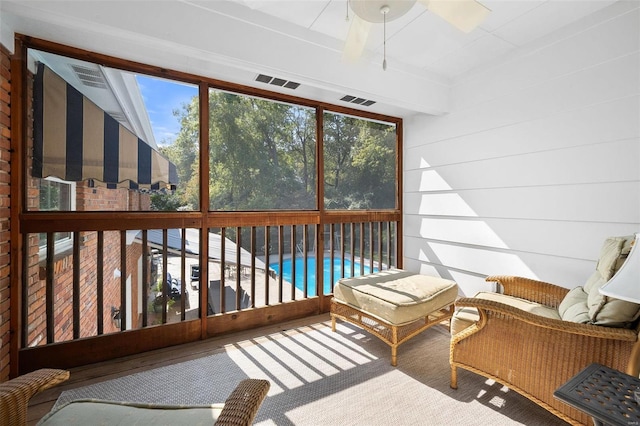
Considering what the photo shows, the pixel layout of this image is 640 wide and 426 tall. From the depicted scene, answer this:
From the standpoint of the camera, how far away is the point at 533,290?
7.92 ft

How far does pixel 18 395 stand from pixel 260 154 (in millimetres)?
2419

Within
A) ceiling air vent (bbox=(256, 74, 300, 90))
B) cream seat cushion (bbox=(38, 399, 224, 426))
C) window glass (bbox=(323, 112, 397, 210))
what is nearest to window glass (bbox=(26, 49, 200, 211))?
ceiling air vent (bbox=(256, 74, 300, 90))

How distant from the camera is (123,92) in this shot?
2.49 meters

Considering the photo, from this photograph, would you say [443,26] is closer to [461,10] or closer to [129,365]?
[461,10]

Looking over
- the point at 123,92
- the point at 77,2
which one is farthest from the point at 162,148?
the point at 77,2

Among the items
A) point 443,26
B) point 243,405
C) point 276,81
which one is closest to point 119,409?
point 243,405

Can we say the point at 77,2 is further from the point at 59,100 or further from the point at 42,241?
the point at 42,241

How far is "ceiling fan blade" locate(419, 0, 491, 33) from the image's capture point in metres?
1.55

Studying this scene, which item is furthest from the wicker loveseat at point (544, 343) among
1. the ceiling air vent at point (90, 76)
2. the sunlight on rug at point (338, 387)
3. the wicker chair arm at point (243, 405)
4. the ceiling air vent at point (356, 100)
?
the ceiling air vent at point (90, 76)

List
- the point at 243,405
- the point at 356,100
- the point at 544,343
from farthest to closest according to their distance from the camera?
1. the point at 356,100
2. the point at 544,343
3. the point at 243,405

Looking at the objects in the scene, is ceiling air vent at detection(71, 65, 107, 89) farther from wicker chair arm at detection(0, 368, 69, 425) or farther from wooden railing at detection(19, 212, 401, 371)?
wicker chair arm at detection(0, 368, 69, 425)

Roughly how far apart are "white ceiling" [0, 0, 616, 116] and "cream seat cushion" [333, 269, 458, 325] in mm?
1879

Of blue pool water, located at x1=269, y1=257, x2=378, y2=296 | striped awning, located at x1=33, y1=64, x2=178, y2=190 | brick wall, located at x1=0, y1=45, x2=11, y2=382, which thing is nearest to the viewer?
brick wall, located at x1=0, y1=45, x2=11, y2=382

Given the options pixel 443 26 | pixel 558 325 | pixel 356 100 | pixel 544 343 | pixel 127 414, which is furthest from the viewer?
pixel 356 100
